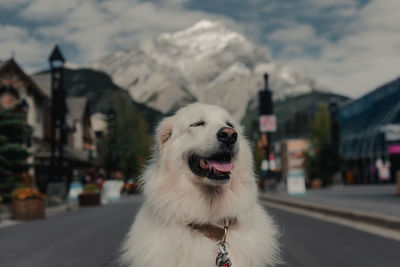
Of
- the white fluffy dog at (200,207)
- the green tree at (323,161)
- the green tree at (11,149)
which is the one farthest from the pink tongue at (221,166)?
the green tree at (323,161)

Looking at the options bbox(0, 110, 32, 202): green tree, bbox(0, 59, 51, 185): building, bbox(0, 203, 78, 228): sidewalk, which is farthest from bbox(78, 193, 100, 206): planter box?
bbox(0, 59, 51, 185): building

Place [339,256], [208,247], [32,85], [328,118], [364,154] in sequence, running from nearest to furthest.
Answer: [208,247] < [339,256] < [32,85] < [364,154] < [328,118]

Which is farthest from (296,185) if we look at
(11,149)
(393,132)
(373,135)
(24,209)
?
(24,209)

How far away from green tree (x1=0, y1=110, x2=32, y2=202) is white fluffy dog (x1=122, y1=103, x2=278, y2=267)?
15.5 meters

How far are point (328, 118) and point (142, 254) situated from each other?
221ft

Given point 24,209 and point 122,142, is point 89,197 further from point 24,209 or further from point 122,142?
point 122,142

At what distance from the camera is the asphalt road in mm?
6594

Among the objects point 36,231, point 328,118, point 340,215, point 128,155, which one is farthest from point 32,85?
point 328,118

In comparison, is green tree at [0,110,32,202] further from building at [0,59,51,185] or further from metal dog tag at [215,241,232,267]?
metal dog tag at [215,241,232,267]

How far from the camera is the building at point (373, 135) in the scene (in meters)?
34.6

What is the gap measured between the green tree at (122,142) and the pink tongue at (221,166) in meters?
46.2

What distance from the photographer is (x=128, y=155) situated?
51594 millimetres

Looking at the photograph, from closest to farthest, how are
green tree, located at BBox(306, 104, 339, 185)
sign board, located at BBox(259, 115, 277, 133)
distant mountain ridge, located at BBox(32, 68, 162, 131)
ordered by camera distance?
sign board, located at BBox(259, 115, 277, 133) < green tree, located at BBox(306, 104, 339, 185) < distant mountain ridge, located at BBox(32, 68, 162, 131)

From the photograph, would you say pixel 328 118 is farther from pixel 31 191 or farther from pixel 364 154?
pixel 31 191
